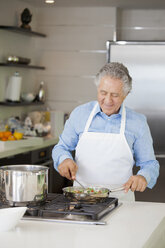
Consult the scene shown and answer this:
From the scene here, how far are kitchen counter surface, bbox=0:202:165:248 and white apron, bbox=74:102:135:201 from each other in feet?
1.93

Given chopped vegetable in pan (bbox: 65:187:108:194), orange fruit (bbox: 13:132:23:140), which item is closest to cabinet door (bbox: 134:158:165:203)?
orange fruit (bbox: 13:132:23:140)

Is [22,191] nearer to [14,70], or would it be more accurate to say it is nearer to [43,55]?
[14,70]

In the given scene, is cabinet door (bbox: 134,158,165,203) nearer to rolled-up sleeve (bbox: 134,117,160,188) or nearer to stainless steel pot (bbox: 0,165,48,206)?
rolled-up sleeve (bbox: 134,117,160,188)

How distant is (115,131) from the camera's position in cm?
263

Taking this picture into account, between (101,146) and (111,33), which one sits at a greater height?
(111,33)

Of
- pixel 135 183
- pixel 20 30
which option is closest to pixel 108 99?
pixel 135 183

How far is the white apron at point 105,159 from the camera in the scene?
2607mm

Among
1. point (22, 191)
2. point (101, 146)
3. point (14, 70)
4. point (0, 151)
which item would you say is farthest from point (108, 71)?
point (14, 70)

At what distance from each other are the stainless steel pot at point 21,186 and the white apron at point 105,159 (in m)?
0.71

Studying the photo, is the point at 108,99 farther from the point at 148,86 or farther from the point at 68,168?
the point at 148,86

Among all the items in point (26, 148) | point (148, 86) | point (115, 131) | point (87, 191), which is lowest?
point (26, 148)

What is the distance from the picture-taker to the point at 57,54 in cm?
551

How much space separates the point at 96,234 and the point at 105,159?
956 millimetres

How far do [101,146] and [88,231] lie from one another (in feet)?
3.10
